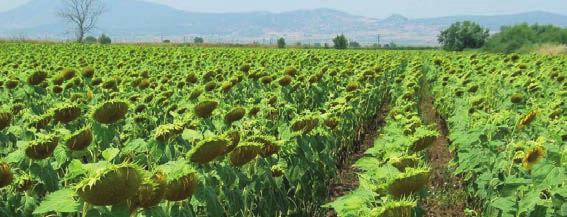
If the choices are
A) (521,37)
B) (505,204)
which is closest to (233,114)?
(505,204)

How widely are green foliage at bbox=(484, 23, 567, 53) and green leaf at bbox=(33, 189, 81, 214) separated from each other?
1959 inches

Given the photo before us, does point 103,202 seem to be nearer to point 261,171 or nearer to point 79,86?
point 261,171

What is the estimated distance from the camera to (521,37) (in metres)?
54.1

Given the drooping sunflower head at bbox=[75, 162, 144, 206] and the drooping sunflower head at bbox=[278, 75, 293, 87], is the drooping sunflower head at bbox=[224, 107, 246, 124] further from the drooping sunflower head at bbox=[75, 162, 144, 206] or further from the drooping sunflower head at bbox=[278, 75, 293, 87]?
the drooping sunflower head at bbox=[278, 75, 293, 87]

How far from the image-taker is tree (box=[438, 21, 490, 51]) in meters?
59.5

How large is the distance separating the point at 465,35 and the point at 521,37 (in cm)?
637

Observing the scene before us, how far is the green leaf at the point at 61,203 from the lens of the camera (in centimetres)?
212

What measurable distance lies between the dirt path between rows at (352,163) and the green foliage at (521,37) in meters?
40.4

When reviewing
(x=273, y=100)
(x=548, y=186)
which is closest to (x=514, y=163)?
(x=548, y=186)

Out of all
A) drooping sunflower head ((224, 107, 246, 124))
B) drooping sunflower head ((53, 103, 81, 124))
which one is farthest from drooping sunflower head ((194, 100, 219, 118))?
drooping sunflower head ((53, 103, 81, 124))

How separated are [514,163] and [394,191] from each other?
2.36m

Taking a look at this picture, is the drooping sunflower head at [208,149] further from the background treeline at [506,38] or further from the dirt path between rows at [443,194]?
the background treeline at [506,38]

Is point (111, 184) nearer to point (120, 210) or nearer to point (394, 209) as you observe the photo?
point (120, 210)

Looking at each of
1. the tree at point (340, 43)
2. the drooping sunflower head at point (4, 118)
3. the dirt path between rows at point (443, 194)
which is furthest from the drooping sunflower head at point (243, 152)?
the tree at point (340, 43)
